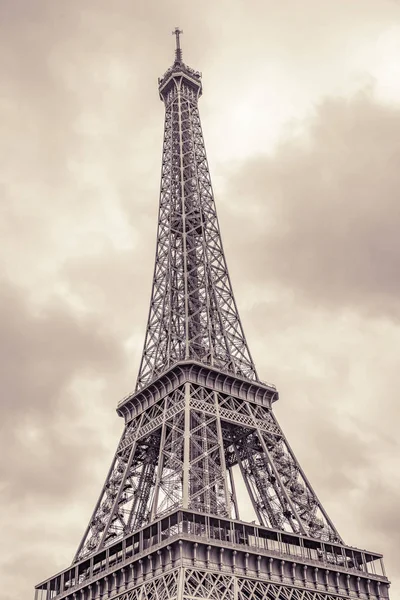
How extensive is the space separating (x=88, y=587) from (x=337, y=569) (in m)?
19.3

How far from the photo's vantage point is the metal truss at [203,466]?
58312 millimetres

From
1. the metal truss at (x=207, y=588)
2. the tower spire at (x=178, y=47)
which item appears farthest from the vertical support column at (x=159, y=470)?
the tower spire at (x=178, y=47)

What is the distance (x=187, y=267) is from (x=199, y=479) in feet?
87.7

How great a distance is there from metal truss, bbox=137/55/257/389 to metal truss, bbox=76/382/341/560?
5477 mm

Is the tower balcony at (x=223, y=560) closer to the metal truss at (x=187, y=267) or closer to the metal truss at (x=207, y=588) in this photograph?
the metal truss at (x=207, y=588)

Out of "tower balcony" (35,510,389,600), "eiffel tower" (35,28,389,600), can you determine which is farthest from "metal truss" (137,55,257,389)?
"tower balcony" (35,510,389,600)

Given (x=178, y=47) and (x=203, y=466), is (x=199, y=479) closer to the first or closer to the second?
(x=203, y=466)

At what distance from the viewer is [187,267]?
77.4 metres

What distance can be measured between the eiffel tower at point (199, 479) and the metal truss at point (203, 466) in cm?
12

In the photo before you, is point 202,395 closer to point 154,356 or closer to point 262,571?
point 154,356

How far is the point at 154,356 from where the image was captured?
7112 cm

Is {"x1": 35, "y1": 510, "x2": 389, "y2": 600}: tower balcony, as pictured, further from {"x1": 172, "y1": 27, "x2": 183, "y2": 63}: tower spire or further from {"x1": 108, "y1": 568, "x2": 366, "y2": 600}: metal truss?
{"x1": 172, "y1": 27, "x2": 183, "y2": 63}: tower spire

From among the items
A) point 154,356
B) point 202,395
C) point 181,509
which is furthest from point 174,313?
point 181,509

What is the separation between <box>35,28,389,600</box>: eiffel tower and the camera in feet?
168
